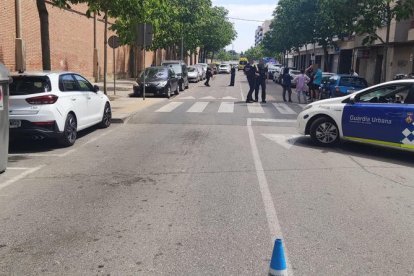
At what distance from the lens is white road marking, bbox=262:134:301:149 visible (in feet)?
34.7

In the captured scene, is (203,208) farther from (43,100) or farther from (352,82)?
(352,82)

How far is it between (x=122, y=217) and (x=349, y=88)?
51.2 ft

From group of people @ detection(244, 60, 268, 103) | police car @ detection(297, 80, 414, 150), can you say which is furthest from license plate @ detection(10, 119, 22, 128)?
group of people @ detection(244, 60, 268, 103)

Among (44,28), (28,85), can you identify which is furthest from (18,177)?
(44,28)

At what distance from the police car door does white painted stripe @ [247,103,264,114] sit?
7.60 metres

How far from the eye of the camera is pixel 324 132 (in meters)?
10.3

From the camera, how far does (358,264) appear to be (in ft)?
13.7

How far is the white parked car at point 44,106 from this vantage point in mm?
8984

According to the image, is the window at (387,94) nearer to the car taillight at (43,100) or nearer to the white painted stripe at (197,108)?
the car taillight at (43,100)

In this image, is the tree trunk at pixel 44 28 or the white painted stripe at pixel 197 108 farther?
the white painted stripe at pixel 197 108

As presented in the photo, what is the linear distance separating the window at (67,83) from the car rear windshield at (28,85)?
439mm

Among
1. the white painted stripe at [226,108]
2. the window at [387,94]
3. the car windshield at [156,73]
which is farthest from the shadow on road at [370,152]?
the car windshield at [156,73]

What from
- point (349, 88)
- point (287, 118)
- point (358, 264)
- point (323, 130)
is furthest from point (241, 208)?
point (349, 88)

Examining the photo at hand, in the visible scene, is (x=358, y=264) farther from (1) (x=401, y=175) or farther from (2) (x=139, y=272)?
(1) (x=401, y=175)
